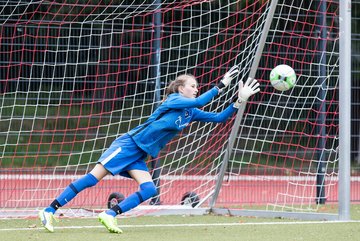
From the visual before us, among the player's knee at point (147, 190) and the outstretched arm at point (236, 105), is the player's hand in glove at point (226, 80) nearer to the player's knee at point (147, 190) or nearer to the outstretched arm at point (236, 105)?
the outstretched arm at point (236, 105)

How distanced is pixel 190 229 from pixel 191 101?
121cm

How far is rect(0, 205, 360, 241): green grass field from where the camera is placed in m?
7.94

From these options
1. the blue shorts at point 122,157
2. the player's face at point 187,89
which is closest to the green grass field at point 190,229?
the blue shorts at point 122,157

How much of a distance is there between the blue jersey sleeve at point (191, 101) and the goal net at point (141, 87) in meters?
2.47

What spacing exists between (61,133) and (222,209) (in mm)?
2537

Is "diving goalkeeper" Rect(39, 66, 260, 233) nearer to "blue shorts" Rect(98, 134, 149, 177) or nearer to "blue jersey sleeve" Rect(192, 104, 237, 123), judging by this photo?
"blue shorts" Rect(98, 134, 149, 177)

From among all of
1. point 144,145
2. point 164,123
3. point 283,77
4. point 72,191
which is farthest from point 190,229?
point 283,77

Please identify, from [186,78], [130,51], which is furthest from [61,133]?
[186,78]

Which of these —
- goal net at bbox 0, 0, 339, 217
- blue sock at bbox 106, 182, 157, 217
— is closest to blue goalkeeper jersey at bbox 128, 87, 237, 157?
blue sock at bbox 106, 182, 157, 217

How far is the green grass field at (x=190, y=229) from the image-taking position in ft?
26.0

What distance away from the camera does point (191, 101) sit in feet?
28.5

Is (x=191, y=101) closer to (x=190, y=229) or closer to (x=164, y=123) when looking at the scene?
(x=164, y=123)

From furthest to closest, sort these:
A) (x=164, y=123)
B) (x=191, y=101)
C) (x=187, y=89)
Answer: (x=187, y=89), (x=164, y=123), (x=191, y=101)

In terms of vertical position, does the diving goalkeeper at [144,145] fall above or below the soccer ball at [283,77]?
below
